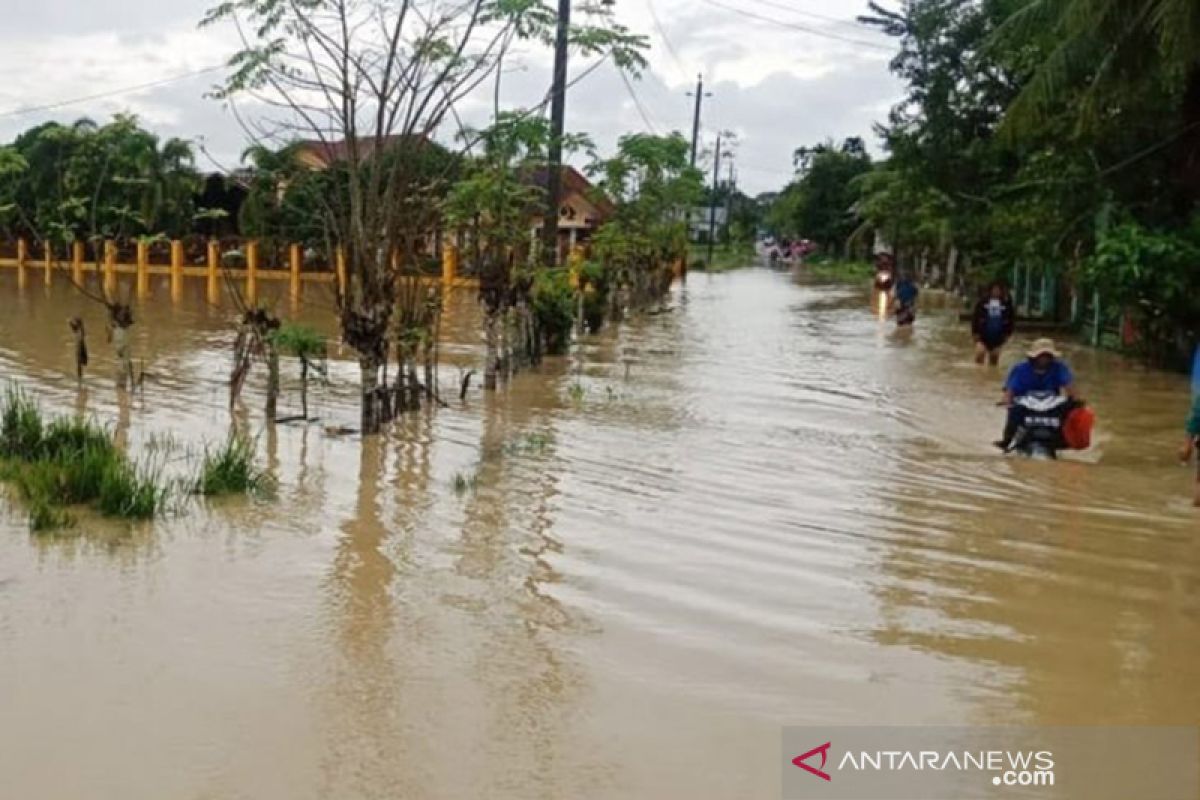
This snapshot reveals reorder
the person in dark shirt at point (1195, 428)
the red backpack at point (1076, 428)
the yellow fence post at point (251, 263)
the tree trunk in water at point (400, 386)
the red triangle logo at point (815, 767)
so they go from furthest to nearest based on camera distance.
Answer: the yellow fence post at point (251, 263)
the tree trunk in water at point (400, 386)
the red backpack at point (1076, 428)
the person in dark shirt at point (1195, 428)
the red triangle logo at point (815, 767)

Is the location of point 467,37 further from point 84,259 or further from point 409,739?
point 84,259

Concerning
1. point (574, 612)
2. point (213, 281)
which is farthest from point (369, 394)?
Answer: point (213, 281)

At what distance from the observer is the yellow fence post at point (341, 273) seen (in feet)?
39.6

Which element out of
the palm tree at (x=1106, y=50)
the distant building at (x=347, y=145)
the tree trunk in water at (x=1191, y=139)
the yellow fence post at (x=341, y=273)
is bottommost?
the yellow fence post at (x=341, y=273)

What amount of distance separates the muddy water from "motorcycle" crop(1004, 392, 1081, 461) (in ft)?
1.14

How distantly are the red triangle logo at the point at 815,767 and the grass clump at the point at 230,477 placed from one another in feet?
17.3

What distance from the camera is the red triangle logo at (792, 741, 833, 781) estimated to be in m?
4.73

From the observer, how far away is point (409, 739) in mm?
4914

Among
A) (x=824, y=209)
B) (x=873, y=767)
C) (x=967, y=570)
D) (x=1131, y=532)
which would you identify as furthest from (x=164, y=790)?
(x=824, y=209)

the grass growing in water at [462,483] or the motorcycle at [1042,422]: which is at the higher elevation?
the motorcycle at [1042,422]

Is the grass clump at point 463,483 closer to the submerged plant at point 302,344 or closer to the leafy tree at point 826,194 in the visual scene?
the submerged plant at point 302,344

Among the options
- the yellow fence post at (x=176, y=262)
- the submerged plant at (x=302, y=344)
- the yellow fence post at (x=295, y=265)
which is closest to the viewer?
the submerged plant at (x=302, y=344)

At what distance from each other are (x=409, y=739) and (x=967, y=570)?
12.6 ft

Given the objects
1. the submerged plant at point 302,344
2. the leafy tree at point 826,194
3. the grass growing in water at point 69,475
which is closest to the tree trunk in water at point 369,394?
the submerged plant at point 302,344
